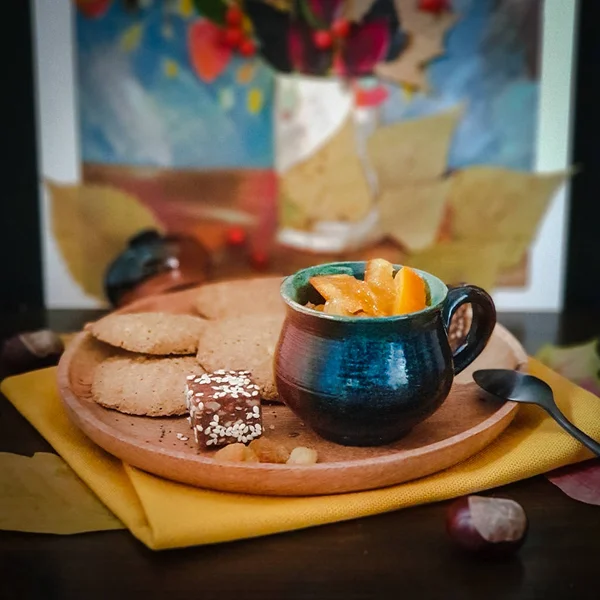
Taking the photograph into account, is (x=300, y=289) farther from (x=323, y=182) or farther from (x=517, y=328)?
(x=323, y=182)

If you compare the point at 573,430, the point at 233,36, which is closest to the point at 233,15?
the point at 233,36

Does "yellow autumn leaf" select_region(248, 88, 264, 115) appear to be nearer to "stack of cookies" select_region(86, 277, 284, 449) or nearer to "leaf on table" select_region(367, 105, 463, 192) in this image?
"leaf on table" select_region(367, 105, 463, 192)

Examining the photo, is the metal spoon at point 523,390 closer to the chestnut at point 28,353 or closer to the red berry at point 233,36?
the chestnut at point 28,353

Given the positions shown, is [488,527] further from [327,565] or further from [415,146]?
[415,146]

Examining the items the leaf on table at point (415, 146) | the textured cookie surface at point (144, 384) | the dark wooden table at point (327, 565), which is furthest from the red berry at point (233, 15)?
the dark wooden table at point (327, 565)

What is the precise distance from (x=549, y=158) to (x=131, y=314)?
2.53 ft

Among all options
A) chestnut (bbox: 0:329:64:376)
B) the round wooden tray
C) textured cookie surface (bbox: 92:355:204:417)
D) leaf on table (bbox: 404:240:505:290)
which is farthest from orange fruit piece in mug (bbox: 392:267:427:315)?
leaf on table (bbox: 404:240:505:290)

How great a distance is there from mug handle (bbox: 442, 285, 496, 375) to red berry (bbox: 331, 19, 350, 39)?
709mm

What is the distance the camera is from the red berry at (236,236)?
147 centimetres

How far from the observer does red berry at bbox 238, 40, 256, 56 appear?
1.40 metres

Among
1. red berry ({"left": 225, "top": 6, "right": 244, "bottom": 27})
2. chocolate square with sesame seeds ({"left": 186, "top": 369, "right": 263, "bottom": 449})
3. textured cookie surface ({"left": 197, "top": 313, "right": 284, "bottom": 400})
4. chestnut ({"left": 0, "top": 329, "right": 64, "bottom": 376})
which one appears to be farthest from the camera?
red berry ({"left": 225, "top": 6, "right": 244, "bottom": 27})

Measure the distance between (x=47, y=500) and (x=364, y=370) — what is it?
0.27 meters

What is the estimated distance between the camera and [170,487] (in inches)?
28.7

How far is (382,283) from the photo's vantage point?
786 millimetres
